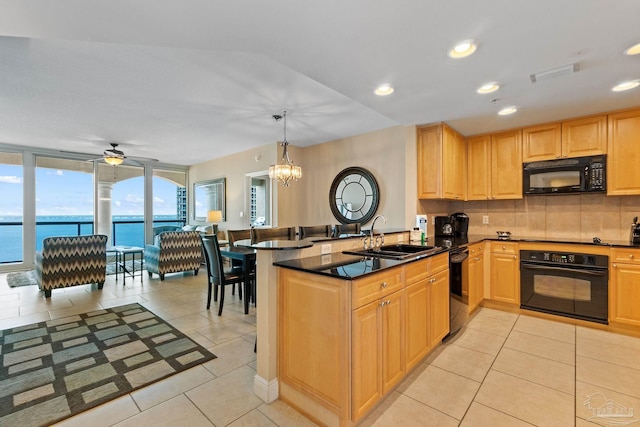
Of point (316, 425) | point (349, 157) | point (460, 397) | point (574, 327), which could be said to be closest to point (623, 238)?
point (574, 327)

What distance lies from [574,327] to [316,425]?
122 inches

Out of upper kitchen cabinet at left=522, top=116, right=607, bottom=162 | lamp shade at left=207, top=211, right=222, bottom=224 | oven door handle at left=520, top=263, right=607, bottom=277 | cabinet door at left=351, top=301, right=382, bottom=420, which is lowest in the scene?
cabinet door at left=351, top=301, right=382, bottom=420

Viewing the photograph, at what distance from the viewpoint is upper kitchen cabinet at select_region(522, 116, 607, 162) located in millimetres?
3271

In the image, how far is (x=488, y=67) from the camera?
223cm

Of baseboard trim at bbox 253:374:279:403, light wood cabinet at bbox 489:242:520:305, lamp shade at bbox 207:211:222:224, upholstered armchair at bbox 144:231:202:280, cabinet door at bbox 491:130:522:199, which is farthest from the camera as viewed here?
lamp shade at bbox 207:211:222:224

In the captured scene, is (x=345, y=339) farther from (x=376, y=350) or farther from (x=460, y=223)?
(x=460, y=223)

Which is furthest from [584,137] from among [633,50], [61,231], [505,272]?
[61,231]

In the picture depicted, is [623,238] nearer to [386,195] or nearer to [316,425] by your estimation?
[386,195]

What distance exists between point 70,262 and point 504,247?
607 cm

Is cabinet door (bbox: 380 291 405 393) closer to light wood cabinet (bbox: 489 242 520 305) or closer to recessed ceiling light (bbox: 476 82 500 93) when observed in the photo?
recessed ceiling light (bbox: 476 82 500 93)

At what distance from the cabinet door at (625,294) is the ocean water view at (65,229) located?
342 inches

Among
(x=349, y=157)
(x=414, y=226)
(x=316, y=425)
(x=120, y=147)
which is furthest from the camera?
(x=120, y=147)

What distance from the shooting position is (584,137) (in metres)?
3.36

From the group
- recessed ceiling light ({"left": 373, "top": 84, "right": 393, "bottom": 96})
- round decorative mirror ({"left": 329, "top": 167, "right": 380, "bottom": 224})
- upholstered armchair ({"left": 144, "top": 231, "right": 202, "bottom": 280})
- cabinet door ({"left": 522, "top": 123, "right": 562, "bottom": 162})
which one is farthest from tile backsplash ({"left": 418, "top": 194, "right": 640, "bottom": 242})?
upholstered armchair ({"left": 144, "top": 231, "right": 202, "bottom": 280})
